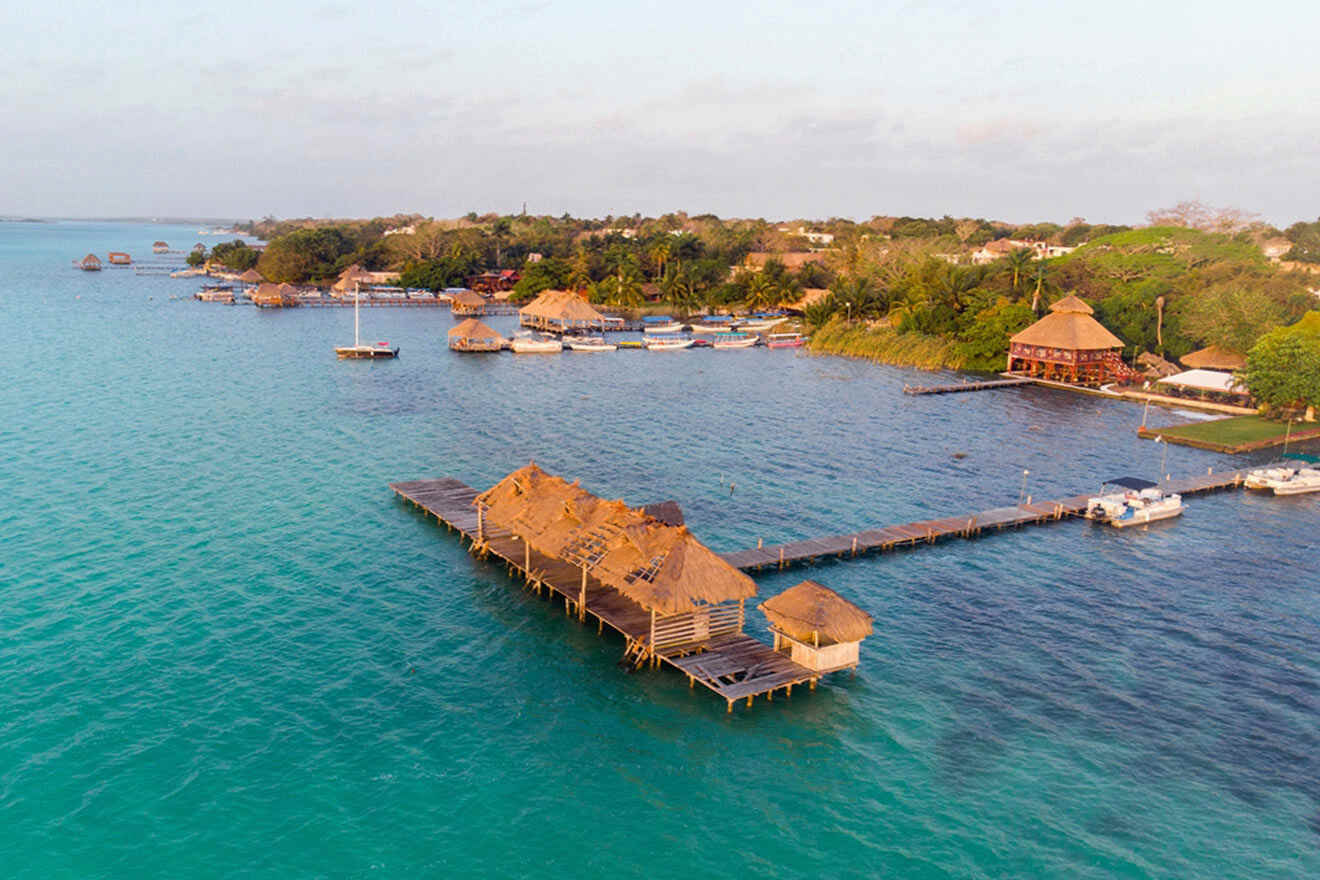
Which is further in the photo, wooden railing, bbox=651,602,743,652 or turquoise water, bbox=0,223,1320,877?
wooden railing, bbox=651,602,743,652

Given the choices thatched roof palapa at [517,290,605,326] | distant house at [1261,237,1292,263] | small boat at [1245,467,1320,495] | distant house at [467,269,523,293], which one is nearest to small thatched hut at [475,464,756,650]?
small boat at [1245,467,1320,495]

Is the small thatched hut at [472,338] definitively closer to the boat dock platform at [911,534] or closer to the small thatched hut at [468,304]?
the small thatched hut at [468,304]

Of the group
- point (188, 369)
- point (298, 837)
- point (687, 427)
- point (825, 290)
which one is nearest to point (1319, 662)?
point (298, 837)

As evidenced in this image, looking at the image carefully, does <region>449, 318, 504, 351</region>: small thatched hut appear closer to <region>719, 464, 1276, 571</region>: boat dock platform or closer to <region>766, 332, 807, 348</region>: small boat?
<region>766, 332, 807, 348</region>: small boat

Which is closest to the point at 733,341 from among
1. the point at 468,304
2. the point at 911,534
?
the point at 468,304

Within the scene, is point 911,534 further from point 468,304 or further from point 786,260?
point 786,260

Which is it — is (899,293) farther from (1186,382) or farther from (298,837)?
(298,837)
